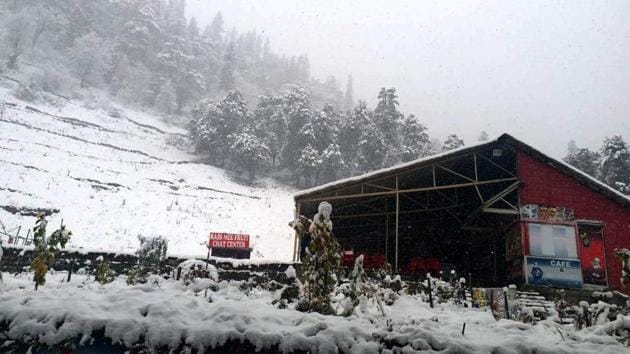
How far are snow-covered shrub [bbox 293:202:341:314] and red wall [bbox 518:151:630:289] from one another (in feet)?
42.5

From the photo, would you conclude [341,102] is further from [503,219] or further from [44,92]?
[503,219]

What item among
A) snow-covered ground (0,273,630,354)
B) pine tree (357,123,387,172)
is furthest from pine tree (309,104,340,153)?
snow-covered ground (0,273,630,354)

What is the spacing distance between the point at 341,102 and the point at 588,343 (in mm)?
116291

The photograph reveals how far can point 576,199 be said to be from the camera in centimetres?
1583

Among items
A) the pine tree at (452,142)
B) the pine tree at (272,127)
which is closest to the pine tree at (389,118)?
the pine tree at (452,142)

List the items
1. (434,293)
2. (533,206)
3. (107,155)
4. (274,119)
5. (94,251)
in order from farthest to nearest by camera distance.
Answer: (274,119) → (107,155) → (533,206) → (94,251) → (434,293)

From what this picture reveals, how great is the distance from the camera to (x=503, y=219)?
1870 centimetres

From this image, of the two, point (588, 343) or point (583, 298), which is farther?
point (583, 298)

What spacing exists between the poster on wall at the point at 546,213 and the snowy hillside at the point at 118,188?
1748cm

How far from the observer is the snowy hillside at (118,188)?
26.7 metres

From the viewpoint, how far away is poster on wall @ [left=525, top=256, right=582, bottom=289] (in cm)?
1478

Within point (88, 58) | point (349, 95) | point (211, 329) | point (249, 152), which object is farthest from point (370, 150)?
point (349, 95)

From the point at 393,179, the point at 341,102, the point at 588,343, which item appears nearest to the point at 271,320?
the point at 588,343

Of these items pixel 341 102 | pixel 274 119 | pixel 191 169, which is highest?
pixel 341 102
